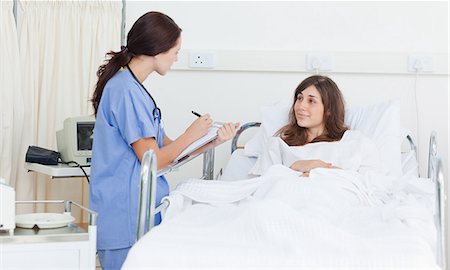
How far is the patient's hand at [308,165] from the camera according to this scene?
268cm

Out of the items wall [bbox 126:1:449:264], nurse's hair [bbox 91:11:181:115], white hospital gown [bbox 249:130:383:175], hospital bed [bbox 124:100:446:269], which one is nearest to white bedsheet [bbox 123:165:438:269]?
hospital bed [bbox 124:100:446:269]

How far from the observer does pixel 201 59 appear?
138 inches

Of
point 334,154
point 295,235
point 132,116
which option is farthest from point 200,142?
point 295,235

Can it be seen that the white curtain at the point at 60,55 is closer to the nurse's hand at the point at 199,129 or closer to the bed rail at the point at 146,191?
the nurse's hand at the point at 199,129

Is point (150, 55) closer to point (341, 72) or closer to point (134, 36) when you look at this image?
point (134, 36)

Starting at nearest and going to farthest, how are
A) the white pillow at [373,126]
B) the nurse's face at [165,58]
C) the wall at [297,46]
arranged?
→ the nurse's face at [165,58]
the white pillow at [373,126]
the wall at [297,46]

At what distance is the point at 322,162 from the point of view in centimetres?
271

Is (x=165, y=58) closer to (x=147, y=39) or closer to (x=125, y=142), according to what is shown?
(x=147, y=39)

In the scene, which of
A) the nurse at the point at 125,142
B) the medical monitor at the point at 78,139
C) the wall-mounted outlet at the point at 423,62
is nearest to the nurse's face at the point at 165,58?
the nurse at the point at 125,142

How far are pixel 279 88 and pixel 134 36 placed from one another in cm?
121

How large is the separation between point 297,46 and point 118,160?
1.43 m

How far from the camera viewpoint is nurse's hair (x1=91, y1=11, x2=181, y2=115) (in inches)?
97.9

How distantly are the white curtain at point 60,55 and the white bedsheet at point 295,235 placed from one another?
1.32 meters

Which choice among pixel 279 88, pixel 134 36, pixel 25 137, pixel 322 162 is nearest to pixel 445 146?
pixel 279 88
